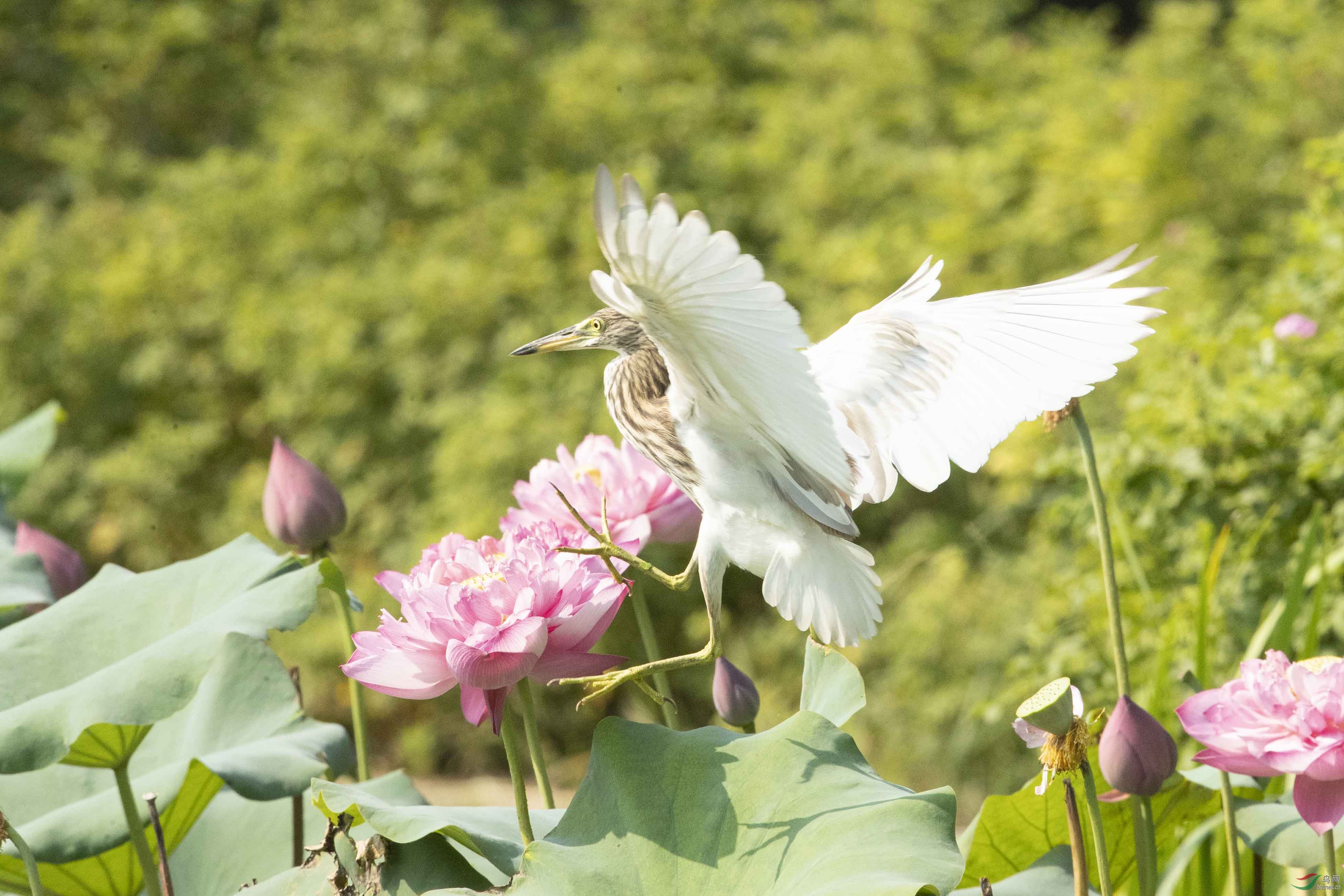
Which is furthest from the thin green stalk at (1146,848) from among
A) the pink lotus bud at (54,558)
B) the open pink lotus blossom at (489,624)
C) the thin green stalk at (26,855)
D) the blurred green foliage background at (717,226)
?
the pink lotus bud at (54,558)

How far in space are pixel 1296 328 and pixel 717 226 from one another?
2.10 m

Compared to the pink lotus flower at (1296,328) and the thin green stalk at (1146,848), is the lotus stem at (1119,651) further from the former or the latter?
the pink lotus flower at (1296,328)

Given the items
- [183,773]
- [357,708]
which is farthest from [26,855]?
[357,708]

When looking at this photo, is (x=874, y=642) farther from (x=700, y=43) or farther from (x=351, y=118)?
(x=351, y=118)

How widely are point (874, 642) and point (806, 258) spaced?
111cm

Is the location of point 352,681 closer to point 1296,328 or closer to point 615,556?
point 615,556

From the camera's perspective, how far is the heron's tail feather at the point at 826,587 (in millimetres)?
849

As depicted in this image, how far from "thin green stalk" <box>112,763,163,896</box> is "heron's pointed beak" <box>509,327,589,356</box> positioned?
15.7 inches

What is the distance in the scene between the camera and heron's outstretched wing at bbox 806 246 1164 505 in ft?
2.78

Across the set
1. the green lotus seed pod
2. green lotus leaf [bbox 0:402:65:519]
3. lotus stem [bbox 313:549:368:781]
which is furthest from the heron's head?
green lotus leaf [bbox 0:402:65:519]

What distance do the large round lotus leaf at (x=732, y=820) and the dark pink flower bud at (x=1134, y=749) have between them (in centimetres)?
11

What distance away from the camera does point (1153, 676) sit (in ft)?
5.35

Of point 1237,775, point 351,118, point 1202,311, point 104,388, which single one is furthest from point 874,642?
point 104,388

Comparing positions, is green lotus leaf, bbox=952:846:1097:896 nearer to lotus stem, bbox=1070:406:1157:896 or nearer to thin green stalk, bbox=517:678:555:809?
lotus stem, bbox=1070:406:1157:896
